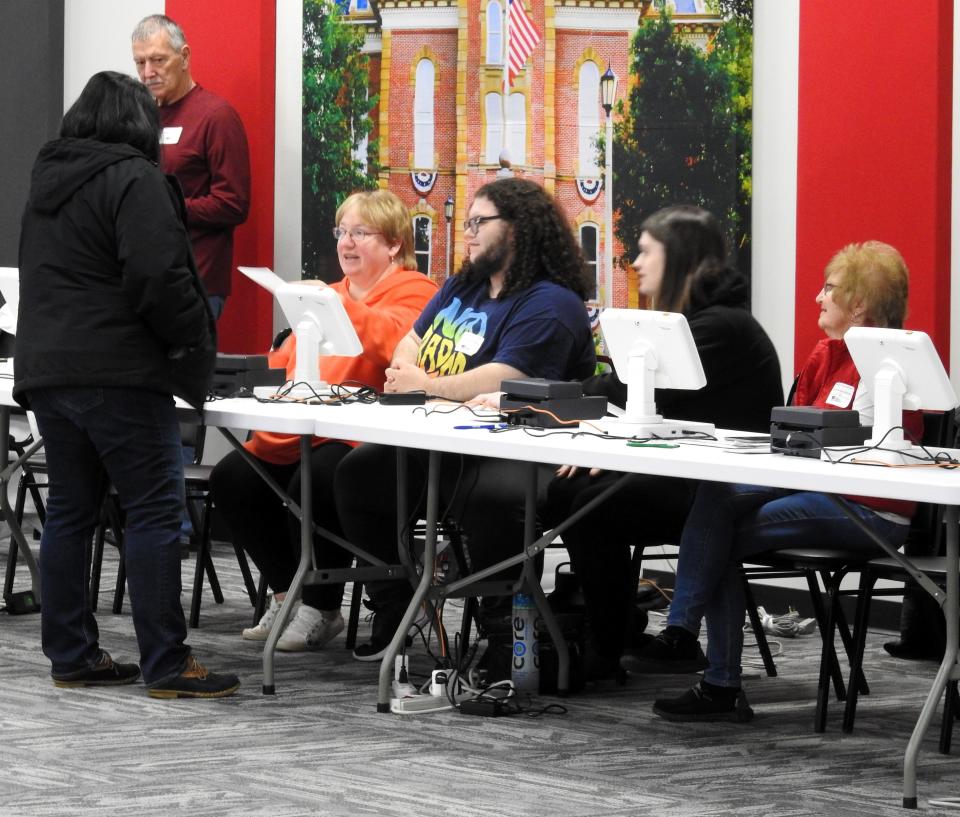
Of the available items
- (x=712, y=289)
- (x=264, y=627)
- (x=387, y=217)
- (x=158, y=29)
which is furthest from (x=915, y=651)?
(x=158, y=29)

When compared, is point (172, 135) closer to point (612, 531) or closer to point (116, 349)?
point (116, 349)

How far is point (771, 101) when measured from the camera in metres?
5.18

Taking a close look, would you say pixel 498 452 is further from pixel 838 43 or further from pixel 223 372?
pixel 838 43

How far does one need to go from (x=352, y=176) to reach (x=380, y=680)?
8.85 ft

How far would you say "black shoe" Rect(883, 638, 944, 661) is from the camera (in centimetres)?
444

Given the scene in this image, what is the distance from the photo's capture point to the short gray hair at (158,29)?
5.94 meters

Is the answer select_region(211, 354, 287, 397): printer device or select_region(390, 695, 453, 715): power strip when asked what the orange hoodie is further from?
select_region(390, 695, 453, 715): power strip

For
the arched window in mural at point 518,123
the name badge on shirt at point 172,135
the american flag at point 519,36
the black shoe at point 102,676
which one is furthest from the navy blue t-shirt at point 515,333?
the name badge on shirt at point 172,135

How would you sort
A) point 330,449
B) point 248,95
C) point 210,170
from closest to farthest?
point 330,449 < point 210,170 < point 248,95

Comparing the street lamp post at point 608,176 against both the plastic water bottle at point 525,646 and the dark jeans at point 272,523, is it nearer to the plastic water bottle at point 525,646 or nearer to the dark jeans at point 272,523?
the dark jeans at point 272,523

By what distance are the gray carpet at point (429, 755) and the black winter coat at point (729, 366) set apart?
0.70m

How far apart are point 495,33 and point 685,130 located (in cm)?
81

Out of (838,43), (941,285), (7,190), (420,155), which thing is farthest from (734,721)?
(7,190)

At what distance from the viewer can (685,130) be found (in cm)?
536
